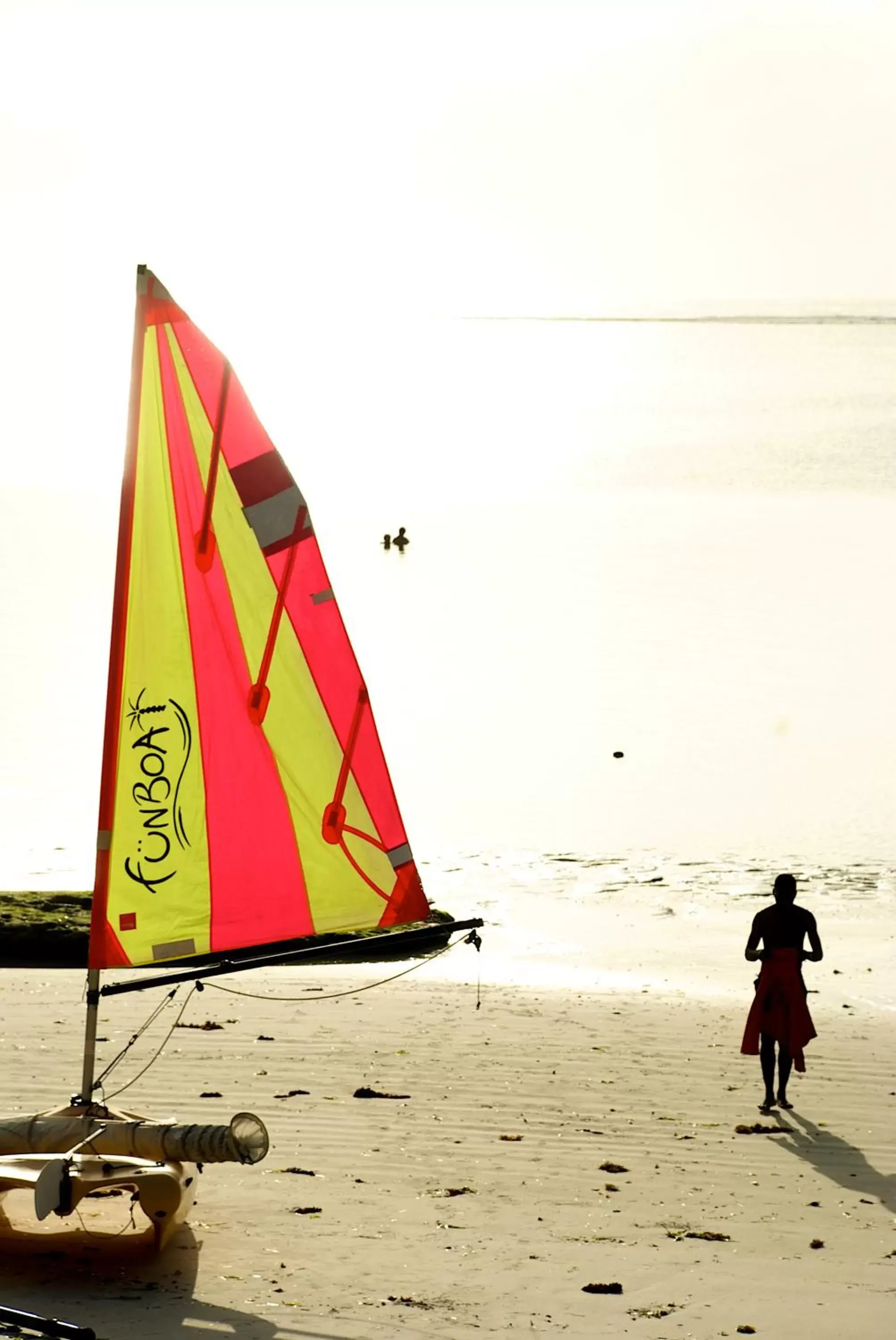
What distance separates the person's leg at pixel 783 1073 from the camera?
12.9 metres

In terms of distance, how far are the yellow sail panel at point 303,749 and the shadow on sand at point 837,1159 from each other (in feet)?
11.3

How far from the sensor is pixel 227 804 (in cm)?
1012

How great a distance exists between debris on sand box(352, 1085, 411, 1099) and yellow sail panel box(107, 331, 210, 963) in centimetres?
322

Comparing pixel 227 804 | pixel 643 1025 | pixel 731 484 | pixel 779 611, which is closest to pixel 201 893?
pixel 227 804

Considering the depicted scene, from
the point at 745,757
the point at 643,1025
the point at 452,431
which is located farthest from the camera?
the point at 452,431

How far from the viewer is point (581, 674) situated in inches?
1436

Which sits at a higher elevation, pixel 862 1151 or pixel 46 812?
pixel 46 812

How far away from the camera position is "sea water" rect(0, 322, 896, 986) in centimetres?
2319

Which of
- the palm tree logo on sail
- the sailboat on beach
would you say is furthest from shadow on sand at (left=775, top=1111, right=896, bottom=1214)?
the palm tree logo on sail

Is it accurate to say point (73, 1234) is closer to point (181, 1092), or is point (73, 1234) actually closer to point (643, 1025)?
point (181, 1092)

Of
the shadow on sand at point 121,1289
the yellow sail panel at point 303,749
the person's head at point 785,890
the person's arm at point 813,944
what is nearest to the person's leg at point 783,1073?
the person's arm at point 813,944

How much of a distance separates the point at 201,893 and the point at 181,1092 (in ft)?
10.4

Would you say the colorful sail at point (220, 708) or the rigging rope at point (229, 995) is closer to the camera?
the colorful sail at point (220, 708)

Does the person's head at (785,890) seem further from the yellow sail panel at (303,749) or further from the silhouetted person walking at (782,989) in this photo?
the yellow sail panel at (303,749)
